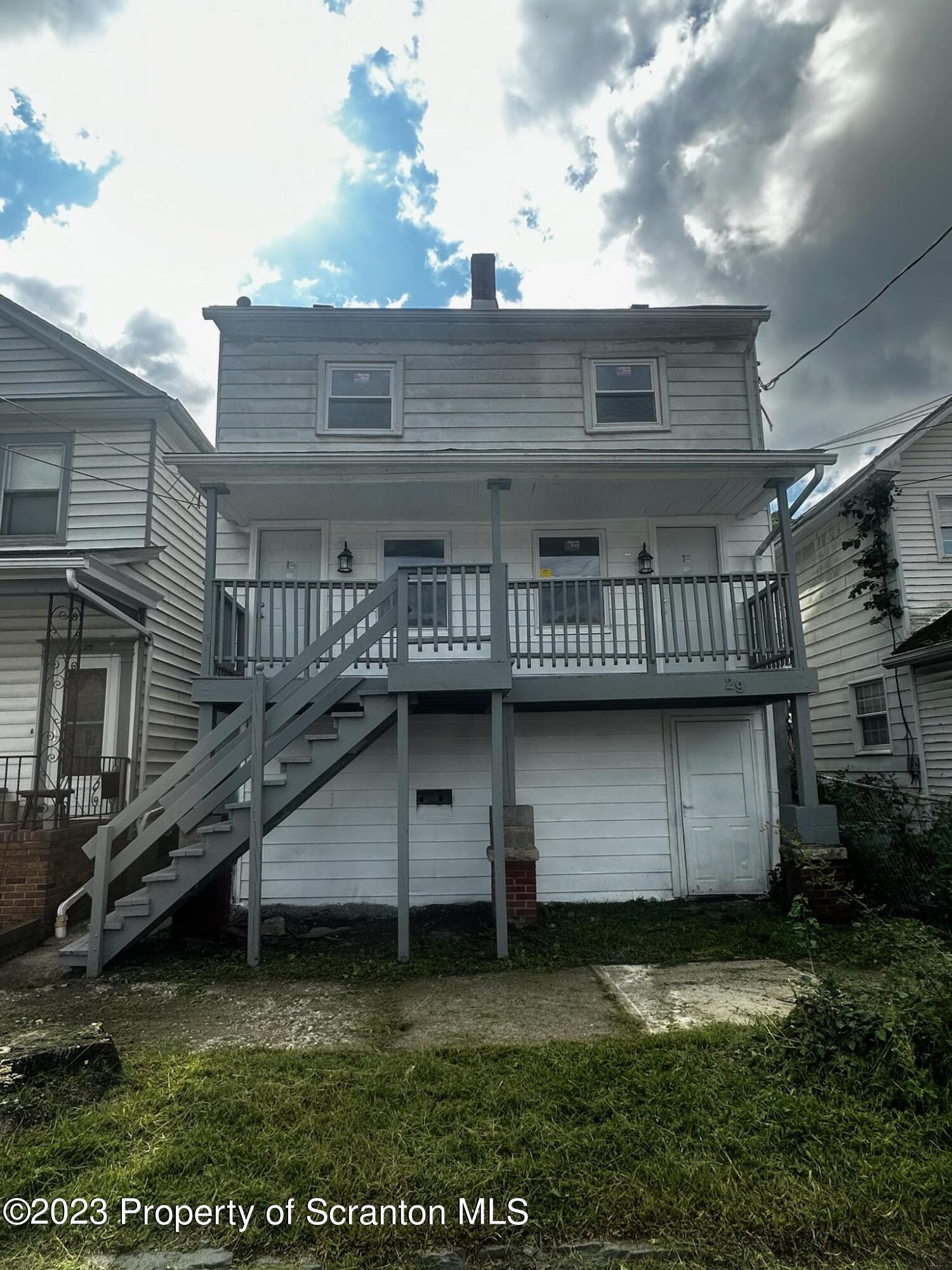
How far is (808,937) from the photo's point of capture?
3959 mm

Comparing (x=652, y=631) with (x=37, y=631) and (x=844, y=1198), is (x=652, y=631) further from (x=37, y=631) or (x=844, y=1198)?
(x=37, y=631)

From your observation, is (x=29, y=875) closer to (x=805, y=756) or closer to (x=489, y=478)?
(x=489, y=478)

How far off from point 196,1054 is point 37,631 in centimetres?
676

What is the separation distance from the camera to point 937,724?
33.2ft

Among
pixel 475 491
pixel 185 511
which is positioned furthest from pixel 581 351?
pixel 185 511

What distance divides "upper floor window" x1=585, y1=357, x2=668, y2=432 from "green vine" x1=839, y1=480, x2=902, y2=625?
4350 millimetres

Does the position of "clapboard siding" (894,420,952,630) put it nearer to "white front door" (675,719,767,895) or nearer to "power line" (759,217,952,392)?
"power line" (759,217,952,392)

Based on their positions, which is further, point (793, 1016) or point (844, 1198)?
point (793, 1016)

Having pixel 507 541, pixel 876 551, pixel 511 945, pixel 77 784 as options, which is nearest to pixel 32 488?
pixel 77 784

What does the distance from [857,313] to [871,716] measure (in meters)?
6.34

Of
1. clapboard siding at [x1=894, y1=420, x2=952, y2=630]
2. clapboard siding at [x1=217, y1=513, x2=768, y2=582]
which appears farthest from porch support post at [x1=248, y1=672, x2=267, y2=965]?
clapboard siding at [x1=894, y1=420, x2=952, y2=630]

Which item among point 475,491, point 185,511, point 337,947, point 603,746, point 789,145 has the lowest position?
point 337,947

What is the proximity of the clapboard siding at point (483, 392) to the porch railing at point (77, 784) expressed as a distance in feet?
13.7

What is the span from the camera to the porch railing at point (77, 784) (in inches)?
312
